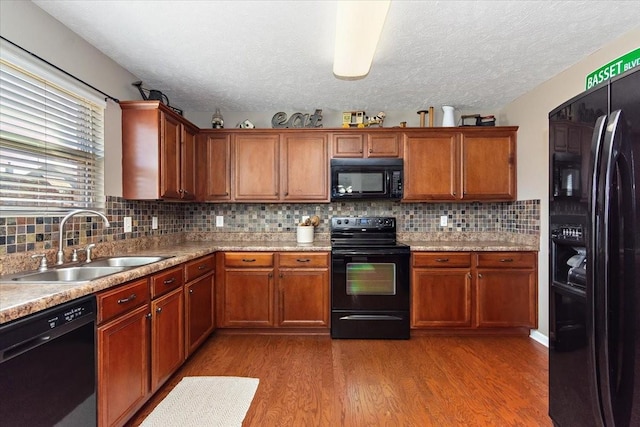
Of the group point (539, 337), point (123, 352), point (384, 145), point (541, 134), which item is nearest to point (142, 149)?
point (123, 352)

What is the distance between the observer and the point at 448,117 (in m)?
3.41

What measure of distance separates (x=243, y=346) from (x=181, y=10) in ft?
8.50

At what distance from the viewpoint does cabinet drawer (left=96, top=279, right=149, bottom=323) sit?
1528mm

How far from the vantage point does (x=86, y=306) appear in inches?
56.0

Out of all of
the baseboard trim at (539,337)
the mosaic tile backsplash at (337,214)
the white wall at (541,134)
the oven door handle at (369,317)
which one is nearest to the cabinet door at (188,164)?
the mosaic tile backsplash at (337,214)

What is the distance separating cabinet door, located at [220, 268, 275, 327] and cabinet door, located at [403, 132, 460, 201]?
171 centimetres

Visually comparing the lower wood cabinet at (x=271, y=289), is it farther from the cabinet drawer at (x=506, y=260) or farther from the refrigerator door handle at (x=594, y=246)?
the refrigerator door handle at (x=594, y=246)

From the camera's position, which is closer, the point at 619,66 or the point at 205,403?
the point at 619,66

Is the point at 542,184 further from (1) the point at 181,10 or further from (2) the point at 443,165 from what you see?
(1) the point at 181,10

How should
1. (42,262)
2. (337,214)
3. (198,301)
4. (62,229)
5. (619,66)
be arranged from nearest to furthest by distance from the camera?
(619,66) < (42,262) < (62,229) < (198,301) < (337,214)

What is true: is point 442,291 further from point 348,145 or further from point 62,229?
point 62,229

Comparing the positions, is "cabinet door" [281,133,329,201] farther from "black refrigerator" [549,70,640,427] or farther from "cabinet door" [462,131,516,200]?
"black refrigerator" [549,70,640,427]

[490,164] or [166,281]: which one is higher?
[490,164]

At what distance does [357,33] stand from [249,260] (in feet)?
7.03
